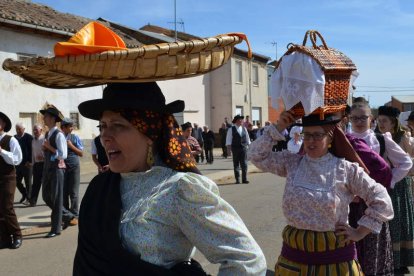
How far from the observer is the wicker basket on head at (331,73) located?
9.59 feet

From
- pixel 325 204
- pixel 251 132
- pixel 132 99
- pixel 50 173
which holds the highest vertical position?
pixel 132 99

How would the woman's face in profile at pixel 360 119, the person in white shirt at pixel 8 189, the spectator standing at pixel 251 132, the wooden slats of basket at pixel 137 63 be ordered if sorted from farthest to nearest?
the spectator standing at pixel 251 132, the person in white shirt at pixel 8 189, the woman's face in profile at pixel 360 119, the wooden slats of basket at pixel 137 63

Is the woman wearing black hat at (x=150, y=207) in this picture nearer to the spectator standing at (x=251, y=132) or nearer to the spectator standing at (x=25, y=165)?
the spectator standing at (x=25, y=165)

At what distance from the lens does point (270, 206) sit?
29.9 feet

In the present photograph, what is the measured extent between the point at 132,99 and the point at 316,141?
163 cm

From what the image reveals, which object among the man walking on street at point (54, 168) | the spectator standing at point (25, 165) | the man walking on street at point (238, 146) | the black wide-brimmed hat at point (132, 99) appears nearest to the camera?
the black wide-brimmed hat at point (132, 99)

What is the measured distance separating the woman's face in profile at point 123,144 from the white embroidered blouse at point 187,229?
18 centimetres

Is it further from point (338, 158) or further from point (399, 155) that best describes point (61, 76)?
point (399, 155)

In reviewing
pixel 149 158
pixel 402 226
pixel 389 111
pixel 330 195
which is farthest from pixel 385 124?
pixel 149 158

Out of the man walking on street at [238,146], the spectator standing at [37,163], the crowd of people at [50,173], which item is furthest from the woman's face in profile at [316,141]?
the man walking on street at [238,146]

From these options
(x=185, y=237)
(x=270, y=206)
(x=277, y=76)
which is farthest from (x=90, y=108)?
(x=270, y=206)

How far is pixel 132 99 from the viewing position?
74.8 inches

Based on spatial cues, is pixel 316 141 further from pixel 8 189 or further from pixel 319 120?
pixel 8 189

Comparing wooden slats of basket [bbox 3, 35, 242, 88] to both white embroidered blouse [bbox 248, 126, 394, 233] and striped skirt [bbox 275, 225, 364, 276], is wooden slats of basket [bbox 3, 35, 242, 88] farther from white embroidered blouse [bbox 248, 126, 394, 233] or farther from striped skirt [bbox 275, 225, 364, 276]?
striped skirt [bbox 275, 225, 364, 276]
